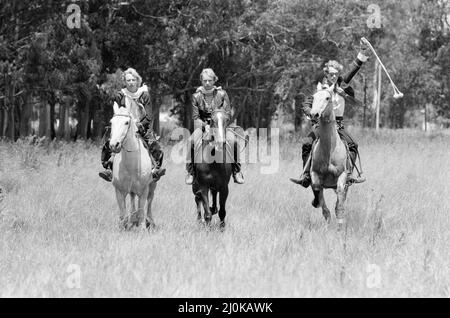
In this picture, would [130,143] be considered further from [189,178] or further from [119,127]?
[189,178]

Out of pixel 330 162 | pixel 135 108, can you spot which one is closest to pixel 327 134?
pixel 330 162

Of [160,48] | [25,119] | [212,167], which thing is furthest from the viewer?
[25,119]

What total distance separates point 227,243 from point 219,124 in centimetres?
185

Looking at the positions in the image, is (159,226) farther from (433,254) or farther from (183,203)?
(433,254)

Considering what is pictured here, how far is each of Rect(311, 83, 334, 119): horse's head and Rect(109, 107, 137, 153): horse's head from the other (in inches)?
103

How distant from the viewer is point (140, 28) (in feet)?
93.9

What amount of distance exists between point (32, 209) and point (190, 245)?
12.8ft

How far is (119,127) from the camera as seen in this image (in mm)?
8836

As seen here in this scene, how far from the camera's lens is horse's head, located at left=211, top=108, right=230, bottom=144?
9.45 metres

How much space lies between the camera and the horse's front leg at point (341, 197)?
1040cm

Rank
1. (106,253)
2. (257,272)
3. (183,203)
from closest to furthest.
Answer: (257,272) → (106,253) → (183,203)

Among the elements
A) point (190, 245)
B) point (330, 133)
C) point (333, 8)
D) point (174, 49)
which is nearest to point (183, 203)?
point (330, 133)

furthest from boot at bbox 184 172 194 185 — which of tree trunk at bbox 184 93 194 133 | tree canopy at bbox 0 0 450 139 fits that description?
tree trunk at bbox 184 93 194 133

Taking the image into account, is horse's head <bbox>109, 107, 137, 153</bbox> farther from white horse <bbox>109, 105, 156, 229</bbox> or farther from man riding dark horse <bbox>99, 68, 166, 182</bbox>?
man riding dark horse <bbox>99, 68, 166, 182</bbox>
